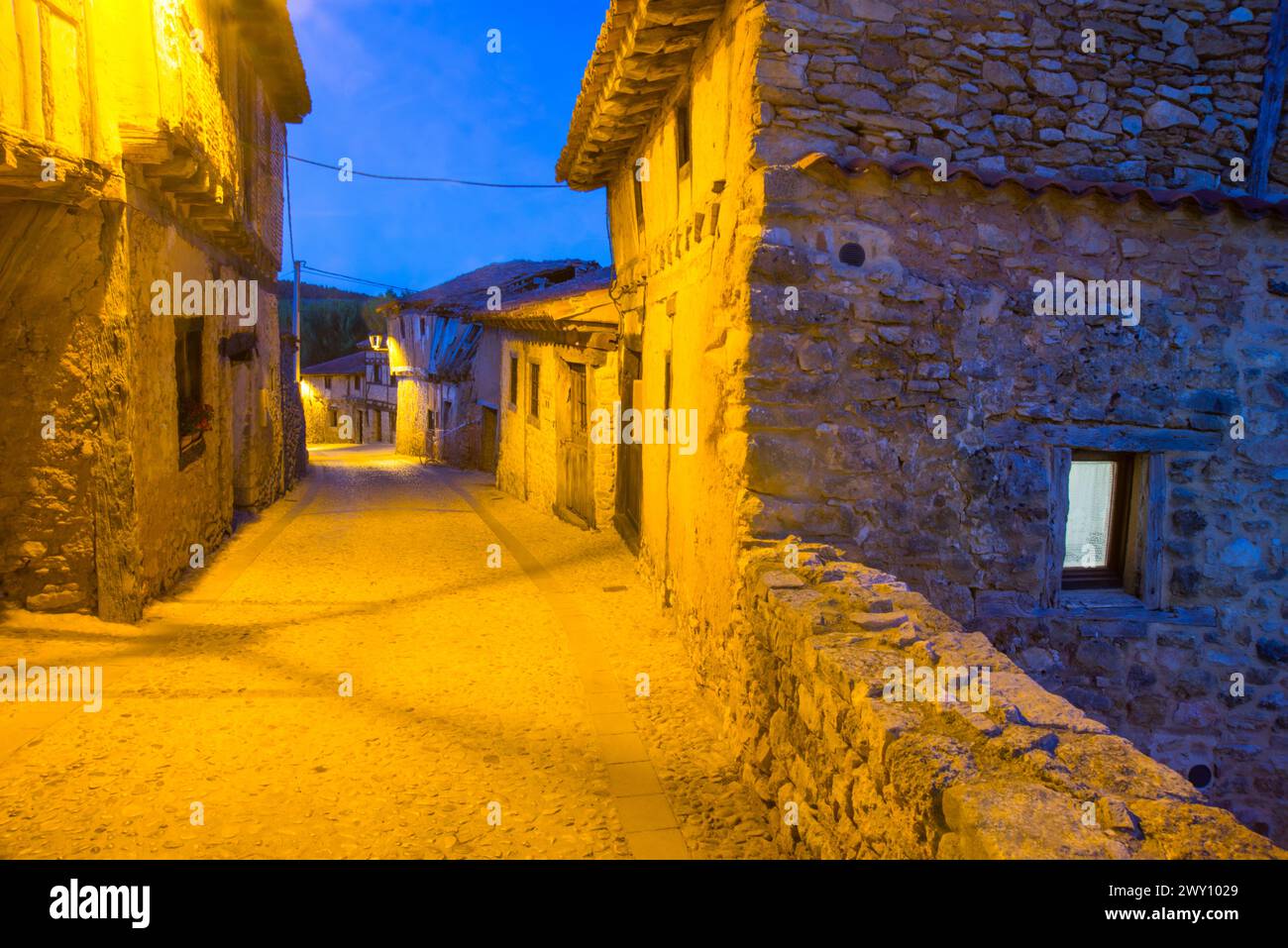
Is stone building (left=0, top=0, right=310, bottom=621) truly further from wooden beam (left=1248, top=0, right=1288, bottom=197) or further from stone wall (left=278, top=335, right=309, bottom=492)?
wooden beam (left=1248, top=0, right=1288, bottom=197)

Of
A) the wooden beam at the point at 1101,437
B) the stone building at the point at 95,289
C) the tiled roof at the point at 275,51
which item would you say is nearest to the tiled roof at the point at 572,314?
the stone building at the point at 95,289

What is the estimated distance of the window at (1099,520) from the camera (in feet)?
18.5

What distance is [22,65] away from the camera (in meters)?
5.40

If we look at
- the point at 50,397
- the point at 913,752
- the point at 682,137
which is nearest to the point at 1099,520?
the point at 913,752

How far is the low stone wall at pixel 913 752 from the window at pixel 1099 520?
215cm

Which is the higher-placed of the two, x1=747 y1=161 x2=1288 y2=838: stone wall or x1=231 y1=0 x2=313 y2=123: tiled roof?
x1=231 y1=0 x2=313 y2=123: tiled roof

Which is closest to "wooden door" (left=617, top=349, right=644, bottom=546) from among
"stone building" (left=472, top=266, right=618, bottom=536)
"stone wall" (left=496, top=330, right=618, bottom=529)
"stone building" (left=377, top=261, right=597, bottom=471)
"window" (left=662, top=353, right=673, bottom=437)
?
"stone building" (left=472, top=266, right=618, bottom=536)

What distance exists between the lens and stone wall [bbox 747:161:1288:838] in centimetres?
486

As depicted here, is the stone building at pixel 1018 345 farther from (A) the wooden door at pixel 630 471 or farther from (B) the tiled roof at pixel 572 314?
(B) the tiled roof at pixel 572 314

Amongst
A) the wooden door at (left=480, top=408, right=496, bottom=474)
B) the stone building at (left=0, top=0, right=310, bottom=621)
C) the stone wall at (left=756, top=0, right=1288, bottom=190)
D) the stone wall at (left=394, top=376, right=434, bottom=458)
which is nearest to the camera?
the stone wall at (left=756, top=0, right=1288, bottom=190)

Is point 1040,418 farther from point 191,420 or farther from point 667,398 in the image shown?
point 191,420

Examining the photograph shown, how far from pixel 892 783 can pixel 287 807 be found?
121 inches

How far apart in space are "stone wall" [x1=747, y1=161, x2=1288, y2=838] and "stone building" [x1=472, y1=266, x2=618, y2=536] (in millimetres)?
5021

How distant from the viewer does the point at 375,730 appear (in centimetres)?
506
